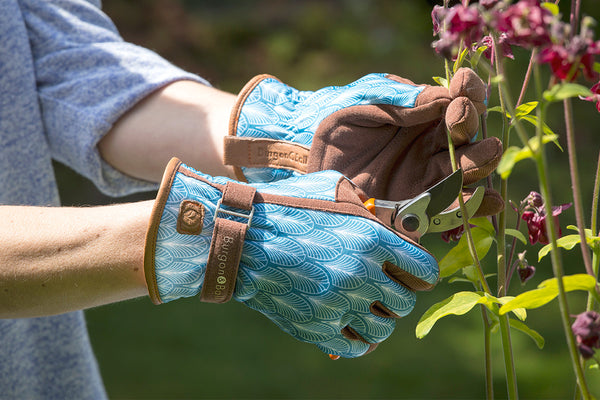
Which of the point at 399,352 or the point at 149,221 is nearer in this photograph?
the point at 149,221

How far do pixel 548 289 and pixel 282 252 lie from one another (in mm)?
345

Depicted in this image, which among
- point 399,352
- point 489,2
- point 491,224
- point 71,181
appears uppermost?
point 489,2

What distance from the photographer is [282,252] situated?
825 millimetres

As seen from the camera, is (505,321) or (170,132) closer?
(505,321)

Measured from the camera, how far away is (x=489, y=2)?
645 mm

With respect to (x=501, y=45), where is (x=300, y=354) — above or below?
below

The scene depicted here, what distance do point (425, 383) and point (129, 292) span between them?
1.86m

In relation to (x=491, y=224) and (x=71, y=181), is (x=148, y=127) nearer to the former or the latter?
(x=491, y=224)

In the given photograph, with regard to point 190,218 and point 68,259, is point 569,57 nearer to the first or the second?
point 190,218

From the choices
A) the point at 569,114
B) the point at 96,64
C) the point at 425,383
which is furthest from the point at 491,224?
the point at 425,383

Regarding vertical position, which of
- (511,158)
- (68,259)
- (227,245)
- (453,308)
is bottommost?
(68,259)

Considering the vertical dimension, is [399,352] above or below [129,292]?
below

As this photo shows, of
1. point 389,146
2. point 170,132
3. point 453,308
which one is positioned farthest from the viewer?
point 170,132

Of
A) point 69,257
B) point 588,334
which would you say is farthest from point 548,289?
point 69,257
